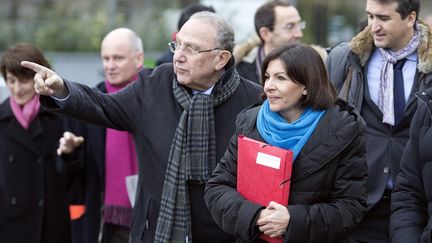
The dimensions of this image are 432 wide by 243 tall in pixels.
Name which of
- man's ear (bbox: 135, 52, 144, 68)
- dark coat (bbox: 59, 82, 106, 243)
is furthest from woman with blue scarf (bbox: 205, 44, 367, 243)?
man's ear (bbox: 135, 52, 144, 68)

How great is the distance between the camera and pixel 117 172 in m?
6.61

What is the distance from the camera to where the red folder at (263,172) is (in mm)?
4180

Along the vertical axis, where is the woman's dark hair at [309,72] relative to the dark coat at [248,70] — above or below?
above

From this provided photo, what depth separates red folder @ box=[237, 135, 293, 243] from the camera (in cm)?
418

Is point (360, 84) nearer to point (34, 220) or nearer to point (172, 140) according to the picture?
point (172, 140)

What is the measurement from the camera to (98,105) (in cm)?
522

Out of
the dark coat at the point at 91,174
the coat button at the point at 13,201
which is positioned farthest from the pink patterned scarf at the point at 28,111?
the coat button at the point at 13,201

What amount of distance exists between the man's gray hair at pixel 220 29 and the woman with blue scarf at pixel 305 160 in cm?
81

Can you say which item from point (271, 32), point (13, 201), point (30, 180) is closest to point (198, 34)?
point (30, 180)

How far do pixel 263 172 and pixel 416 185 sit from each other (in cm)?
82

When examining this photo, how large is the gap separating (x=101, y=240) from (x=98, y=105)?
167 centimetres

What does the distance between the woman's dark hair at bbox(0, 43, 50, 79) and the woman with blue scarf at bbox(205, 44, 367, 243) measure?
110 inches

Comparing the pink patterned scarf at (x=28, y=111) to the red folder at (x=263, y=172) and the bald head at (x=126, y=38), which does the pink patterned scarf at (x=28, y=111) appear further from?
the red folder at (x=263, y=172)

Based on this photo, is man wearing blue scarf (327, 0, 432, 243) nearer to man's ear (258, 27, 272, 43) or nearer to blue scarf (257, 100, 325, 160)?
blue scarf (257, 100, 325, 160)
